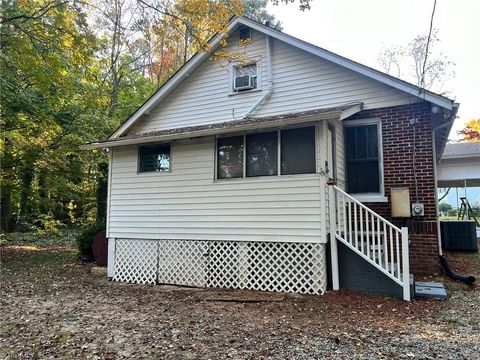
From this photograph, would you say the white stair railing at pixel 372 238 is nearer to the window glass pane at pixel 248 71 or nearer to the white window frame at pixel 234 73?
the white window frame at pixel 234 73

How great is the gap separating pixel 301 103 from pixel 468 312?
5459 mm

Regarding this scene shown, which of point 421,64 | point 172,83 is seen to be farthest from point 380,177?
point 421,64

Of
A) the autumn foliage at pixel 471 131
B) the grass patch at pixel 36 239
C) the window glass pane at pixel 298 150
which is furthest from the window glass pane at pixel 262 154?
the autumn foliage at pixel 471 131

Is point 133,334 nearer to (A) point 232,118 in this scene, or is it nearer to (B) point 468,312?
(B) point 468,312

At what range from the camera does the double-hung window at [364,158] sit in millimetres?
7836

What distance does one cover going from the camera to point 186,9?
285 inches

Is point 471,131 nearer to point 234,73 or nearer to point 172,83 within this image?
point 234,73

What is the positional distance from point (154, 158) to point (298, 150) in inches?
148

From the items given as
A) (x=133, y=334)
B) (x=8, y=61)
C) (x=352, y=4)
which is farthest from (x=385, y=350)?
(x=8, y=61)

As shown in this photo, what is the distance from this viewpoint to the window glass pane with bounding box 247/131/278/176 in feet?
23.6

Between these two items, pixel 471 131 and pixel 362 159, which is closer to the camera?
pixel 362 159

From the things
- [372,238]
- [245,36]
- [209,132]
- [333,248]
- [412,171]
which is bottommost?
[333,248]

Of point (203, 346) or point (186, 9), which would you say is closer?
point (203, 346)

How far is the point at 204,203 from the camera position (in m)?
7.82
